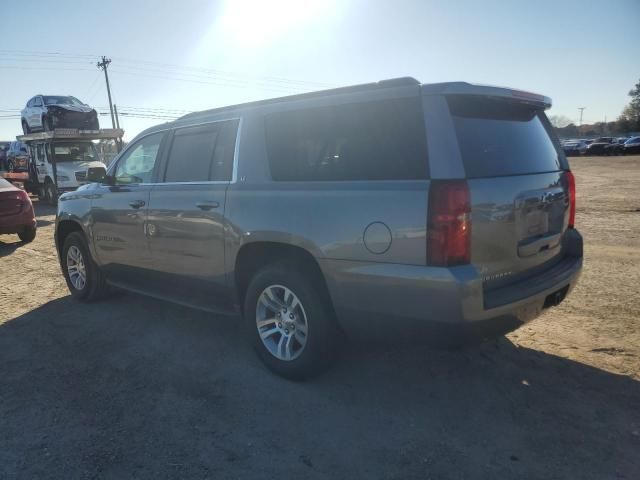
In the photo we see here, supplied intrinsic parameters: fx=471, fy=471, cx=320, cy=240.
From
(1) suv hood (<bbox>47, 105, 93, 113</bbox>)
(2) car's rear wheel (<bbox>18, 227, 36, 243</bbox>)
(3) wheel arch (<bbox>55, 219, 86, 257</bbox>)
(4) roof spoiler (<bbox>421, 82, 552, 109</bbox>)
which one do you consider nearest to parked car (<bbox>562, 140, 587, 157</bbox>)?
(1) suv hood (<bbox>47, 105, 93, 113</bbox>)

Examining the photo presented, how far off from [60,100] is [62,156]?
285 centimetres

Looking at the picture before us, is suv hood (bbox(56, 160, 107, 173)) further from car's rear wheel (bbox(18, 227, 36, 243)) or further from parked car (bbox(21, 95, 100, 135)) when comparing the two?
car's rear wheel (bbox(18, 227, 36, 243))

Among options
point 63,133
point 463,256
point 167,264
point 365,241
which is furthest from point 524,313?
point 63,133

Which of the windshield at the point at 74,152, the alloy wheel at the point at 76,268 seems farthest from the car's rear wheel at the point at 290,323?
the windshield at the point at 74,152

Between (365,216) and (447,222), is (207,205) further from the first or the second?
(447,222)

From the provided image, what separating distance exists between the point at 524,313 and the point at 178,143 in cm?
324

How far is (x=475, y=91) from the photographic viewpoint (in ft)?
9.11

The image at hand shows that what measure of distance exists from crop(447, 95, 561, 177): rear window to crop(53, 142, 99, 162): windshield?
17.1m

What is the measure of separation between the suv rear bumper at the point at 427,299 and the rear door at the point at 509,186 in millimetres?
120

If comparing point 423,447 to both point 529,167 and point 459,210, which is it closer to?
point 459,210

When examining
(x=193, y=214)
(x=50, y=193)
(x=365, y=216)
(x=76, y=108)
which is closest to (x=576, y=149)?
(x=76, y=108)

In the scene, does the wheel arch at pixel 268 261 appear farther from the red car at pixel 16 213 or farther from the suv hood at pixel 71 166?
the suv hood at pixel 71 166

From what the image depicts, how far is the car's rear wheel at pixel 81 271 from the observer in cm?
540

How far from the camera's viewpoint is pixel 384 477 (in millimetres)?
2434
